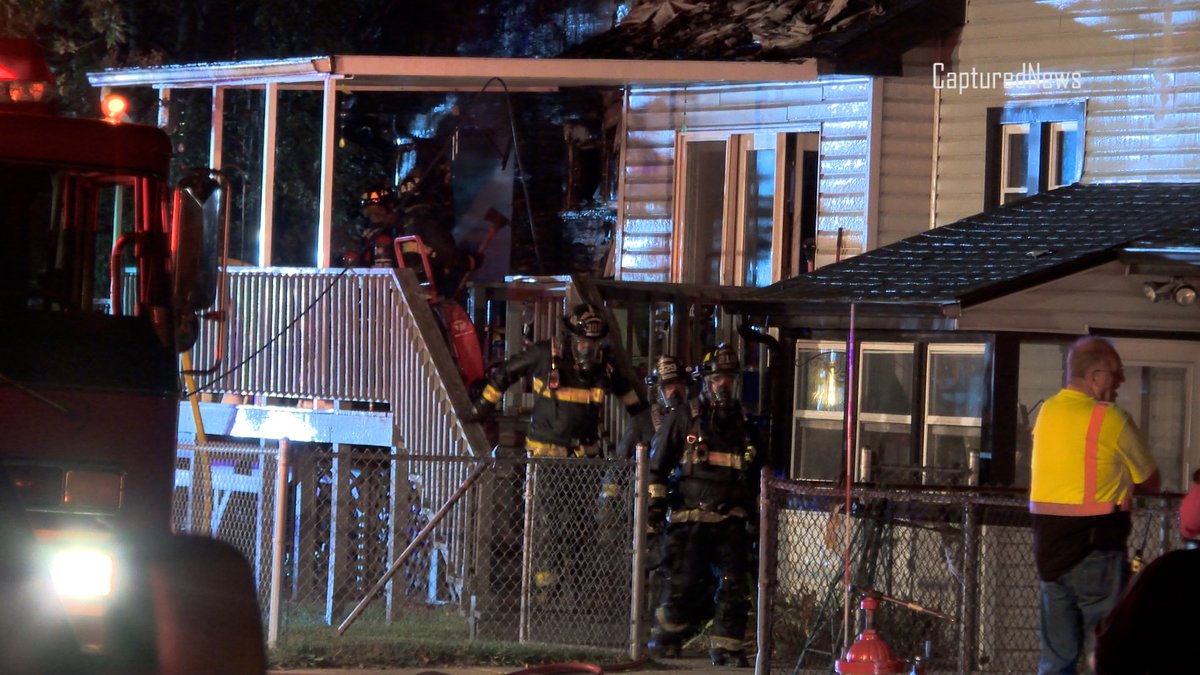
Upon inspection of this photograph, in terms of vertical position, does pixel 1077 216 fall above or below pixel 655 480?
above

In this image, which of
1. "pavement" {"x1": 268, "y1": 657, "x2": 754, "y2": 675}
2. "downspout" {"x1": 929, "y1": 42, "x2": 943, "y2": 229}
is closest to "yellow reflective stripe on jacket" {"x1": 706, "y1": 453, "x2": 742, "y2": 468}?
"pavement" {"x1": 268, "y1": 657, "x2": 754, "y2": 675}

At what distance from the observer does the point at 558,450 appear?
41.3ft

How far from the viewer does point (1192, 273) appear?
1225 cm

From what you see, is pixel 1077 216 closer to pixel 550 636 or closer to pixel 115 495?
pixel 550 636

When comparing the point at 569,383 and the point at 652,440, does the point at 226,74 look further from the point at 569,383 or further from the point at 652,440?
the point at 652,440

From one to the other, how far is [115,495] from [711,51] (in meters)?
10.6

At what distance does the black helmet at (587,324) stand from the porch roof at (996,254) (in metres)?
1.49

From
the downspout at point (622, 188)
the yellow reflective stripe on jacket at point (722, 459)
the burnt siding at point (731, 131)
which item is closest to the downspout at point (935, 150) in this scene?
the burnt siding at point (731, 131)

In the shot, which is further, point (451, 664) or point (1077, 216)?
point (1077, 216)

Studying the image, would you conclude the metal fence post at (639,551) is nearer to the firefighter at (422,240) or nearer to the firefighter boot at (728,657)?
the firefighter boot at (728,657)

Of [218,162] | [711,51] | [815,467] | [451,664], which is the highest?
[711,51]

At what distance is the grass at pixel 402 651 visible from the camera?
1100 centimetres

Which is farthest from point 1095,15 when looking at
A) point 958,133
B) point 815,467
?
point 815,467

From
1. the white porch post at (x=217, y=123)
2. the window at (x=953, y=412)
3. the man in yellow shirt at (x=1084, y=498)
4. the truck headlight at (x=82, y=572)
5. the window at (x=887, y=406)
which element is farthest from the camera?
the white porch post at (x=217, y=123)
